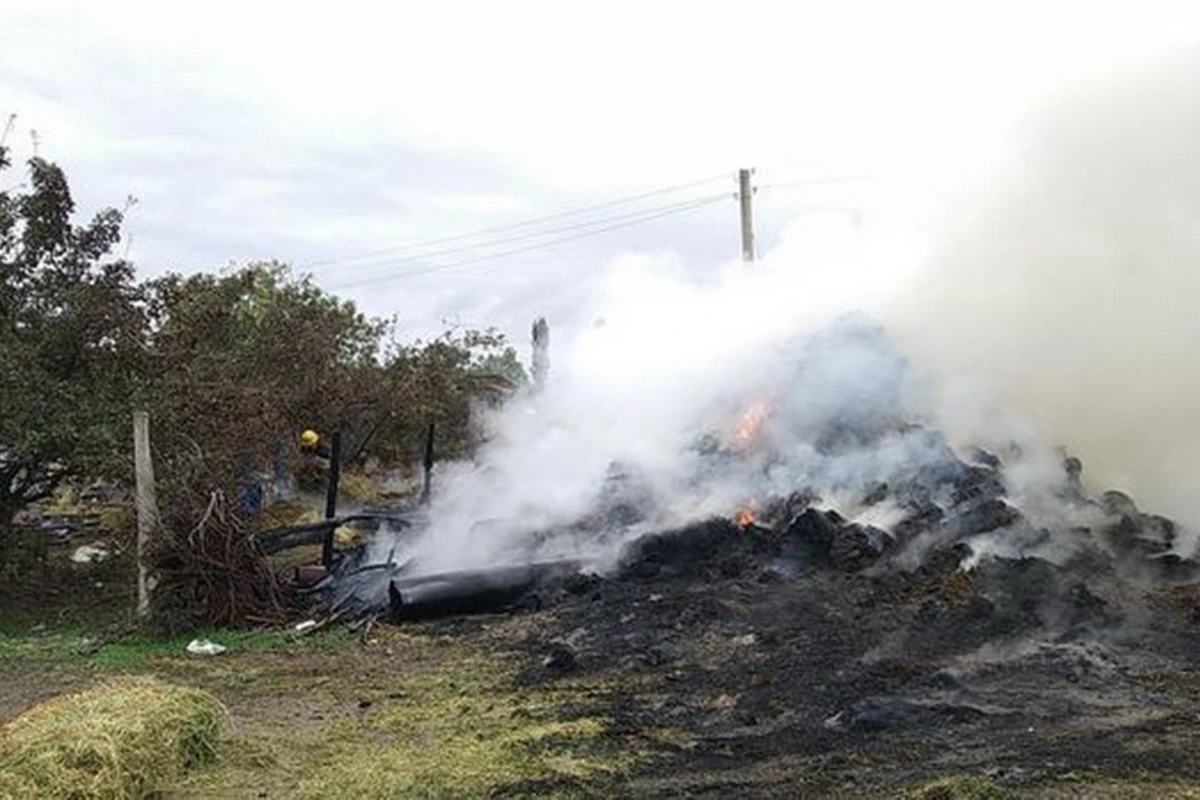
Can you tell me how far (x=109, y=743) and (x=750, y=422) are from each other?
993 cm

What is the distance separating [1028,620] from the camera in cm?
973

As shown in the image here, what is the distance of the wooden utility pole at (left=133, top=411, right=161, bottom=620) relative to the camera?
13.2 metres

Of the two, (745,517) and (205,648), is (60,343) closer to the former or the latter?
(205,648)

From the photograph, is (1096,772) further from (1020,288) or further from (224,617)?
(1020,288)

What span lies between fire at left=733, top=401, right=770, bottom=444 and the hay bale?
8618 millimetres

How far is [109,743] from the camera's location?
668 centimetres

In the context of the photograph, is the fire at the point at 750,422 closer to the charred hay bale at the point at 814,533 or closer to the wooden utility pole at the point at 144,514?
the charred hay bale at the point at 814,533

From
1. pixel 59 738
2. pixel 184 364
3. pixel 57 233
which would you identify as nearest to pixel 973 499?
pixel 59 738

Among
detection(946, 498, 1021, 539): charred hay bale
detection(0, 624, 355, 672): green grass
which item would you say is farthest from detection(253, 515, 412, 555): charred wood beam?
detection(946, 498, 1021, 539): charred hay bale

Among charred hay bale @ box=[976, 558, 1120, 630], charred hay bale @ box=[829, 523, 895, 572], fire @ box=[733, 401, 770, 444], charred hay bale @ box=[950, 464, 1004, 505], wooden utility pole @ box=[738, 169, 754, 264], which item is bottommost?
charred hay bale @ box=[976, 558, 1120, 630]

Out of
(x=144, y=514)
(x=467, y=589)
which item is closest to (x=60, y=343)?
(x=144, y=514)

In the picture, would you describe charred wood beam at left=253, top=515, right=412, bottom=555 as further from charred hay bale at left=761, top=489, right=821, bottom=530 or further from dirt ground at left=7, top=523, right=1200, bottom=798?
charred hay bale at left=761, top=489, right=821, bottom=530

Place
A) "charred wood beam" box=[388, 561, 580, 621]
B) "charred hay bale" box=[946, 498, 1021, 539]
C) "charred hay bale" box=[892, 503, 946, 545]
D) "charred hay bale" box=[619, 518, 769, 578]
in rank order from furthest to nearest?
"charred hay bale" box=[619, 518, 769, 578], "charred wood beam" box=[388, 561, 580, 621], "charred hay bale" box=[892, 503, 946, 545], "charred hay bale" box=[946, 498, 1021, 539]

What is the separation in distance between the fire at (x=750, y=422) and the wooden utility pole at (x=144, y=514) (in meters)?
6.79
